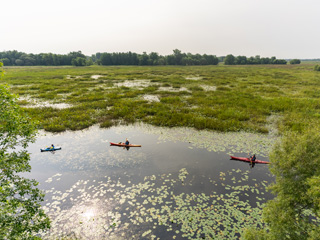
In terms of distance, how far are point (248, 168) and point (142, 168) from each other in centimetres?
1096

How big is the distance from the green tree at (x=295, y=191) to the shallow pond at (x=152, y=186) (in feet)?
11.5

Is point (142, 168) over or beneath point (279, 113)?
beneath

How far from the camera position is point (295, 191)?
28.2 ft

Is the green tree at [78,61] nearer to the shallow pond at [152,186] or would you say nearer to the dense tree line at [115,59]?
the dense tree line at [115,59]

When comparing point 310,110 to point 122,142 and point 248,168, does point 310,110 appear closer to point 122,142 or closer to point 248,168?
point 248,168

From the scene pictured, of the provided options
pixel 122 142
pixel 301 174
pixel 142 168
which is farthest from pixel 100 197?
pixel 301 174

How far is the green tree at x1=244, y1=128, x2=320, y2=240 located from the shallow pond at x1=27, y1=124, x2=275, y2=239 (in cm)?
349

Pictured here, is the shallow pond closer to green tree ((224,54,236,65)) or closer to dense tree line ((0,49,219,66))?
dense tree line ((0,49,219,66))

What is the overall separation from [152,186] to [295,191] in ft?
33.5

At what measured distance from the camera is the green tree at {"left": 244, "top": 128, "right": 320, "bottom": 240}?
A: 790 centimetres

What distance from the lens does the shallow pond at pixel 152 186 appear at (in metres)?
11.5

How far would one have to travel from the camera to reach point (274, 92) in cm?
4725

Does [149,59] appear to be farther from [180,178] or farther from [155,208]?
[155,208]

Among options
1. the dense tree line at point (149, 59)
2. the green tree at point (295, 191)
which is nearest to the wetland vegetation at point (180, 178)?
the green tree at point (295, 191)
